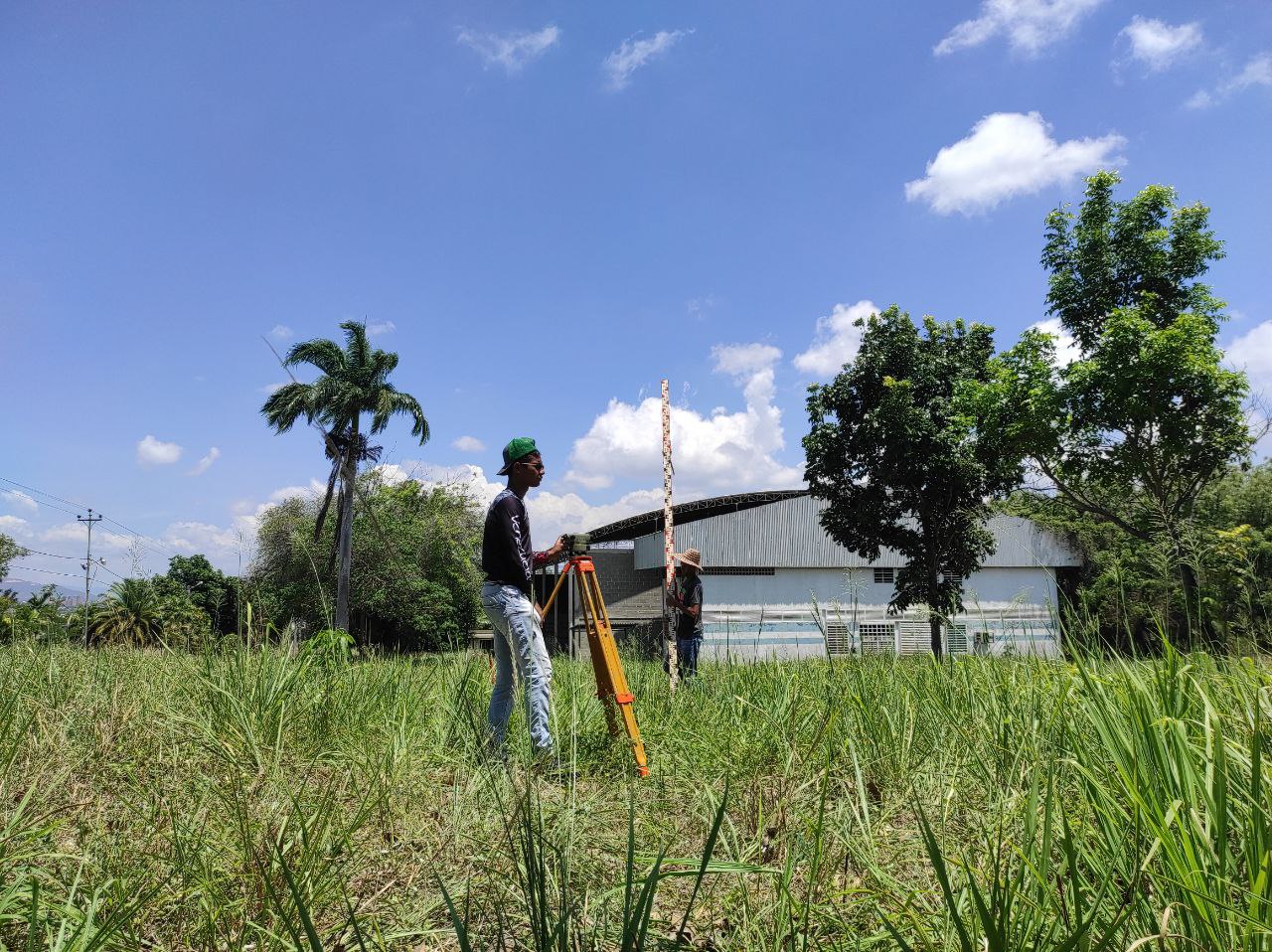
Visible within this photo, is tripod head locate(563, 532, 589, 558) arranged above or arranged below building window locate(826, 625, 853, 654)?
above

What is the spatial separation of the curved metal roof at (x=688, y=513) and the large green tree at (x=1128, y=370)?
16.3 meters

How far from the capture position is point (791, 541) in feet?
109

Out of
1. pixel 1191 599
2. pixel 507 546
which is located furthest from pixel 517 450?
pixel 1191 599

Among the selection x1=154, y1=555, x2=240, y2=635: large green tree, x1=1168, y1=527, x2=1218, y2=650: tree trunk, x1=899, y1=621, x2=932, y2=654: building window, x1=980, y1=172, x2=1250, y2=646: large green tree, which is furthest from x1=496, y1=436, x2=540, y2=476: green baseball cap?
x1=154, y1=555, x2=240, y2=635: large green tree

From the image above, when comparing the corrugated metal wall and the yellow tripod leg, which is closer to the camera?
the yellow tripod leg

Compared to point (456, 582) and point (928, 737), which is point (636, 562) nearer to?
point (456, 582)

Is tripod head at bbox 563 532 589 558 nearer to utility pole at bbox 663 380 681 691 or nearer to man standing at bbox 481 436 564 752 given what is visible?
man standing at bbox 481 436 564 752

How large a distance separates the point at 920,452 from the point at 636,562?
699 inches

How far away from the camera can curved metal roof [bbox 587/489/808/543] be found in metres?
35.3

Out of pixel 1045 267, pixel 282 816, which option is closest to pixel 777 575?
pixel 1045 267

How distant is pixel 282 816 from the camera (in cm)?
233

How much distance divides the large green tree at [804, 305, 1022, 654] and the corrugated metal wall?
9.26m

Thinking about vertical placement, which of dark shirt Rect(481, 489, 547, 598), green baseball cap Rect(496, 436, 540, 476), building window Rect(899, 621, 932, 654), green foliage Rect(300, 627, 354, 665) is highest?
green baseball cap Rect(496, 436, 540, 476)

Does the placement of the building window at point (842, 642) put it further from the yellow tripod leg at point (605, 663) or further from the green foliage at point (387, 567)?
the green foliage at point (387, 567)
